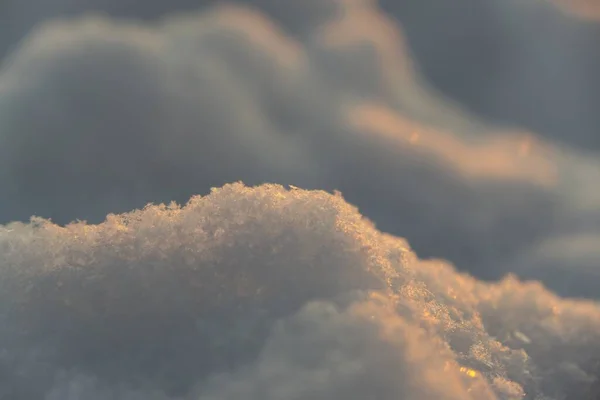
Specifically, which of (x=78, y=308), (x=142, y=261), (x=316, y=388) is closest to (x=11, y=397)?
(x=78, y=308)

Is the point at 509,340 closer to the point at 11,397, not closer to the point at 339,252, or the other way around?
the point at 339,252

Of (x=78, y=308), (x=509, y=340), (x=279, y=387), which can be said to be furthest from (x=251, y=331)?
(x=509, y=340)

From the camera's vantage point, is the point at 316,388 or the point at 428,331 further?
the point at 428,331

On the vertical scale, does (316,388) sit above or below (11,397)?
above

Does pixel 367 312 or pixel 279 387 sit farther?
pixel 367 312

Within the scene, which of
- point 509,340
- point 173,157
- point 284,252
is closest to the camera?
point 284,252

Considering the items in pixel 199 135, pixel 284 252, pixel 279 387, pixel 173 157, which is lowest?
pixel 279 387

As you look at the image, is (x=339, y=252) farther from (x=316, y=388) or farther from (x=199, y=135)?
(x=199, y=135)

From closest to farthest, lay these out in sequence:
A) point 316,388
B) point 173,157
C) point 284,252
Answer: point 316,388 → point 284,252 → point 173,157

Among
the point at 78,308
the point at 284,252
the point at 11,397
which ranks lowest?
the point at 11,397
